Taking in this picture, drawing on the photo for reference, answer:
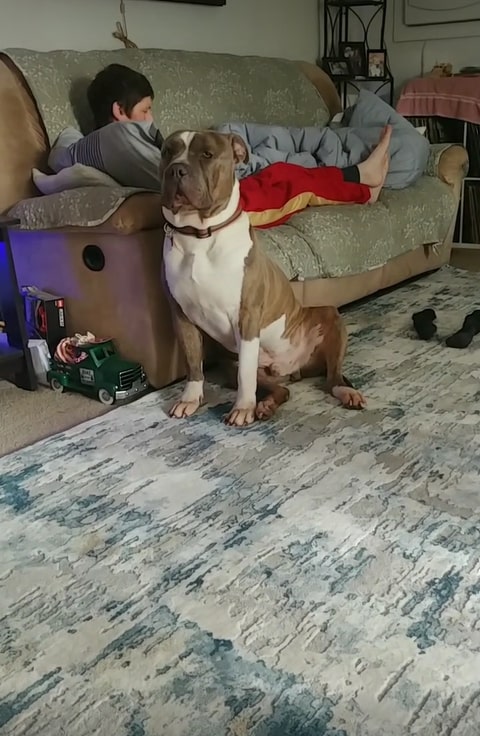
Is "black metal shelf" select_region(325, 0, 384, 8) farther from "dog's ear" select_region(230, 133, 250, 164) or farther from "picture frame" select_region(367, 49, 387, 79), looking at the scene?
"dog's ear" select_region(230, 133, 250, 164)

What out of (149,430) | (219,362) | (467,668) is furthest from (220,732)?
(219,362)

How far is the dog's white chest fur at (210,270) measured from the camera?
1.84 metres

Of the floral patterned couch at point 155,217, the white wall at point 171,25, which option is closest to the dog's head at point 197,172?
the floral patterned couch at point 155,217

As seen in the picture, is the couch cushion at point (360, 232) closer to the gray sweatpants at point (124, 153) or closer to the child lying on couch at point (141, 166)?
the child lying on couch at point (141, 166)

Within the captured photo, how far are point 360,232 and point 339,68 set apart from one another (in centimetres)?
198

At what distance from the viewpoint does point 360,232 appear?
A: 8.90 ft

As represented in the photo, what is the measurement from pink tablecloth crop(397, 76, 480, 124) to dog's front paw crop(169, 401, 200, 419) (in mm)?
2556

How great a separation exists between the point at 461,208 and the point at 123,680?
3.49 m

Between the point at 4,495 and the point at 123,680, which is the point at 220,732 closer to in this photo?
the point at 123,680

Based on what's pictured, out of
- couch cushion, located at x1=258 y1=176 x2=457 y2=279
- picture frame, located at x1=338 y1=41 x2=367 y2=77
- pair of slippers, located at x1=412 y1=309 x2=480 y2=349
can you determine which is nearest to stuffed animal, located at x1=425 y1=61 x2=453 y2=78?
picture frame, located at x1=338 y1=41 x2=367 y2=77

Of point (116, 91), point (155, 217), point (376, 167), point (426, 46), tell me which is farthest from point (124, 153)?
point (426, 46)

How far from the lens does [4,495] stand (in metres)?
1.60

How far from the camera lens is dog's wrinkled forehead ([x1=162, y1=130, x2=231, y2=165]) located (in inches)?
69.0

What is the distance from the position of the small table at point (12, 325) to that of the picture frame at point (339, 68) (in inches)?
107
